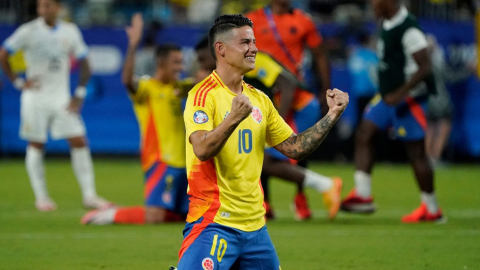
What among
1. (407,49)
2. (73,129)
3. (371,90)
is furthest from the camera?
(371,90)

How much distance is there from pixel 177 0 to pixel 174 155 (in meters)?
10.1

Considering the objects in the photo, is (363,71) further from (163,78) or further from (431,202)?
(163,78)

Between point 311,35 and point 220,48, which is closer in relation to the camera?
point 220,48

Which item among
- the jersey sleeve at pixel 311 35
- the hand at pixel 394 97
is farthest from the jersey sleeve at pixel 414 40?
the jersey sleeve at pixel 311 35

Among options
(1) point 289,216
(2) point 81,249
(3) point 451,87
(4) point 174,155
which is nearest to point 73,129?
(4) point 174,155

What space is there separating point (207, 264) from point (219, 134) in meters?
0.76

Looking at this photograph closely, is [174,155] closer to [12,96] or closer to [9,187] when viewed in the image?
[9,187]

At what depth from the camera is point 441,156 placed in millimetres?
18188

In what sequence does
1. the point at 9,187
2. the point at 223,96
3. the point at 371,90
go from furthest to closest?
the point at 371,90 → the point at 9,187 → the point at 223,96

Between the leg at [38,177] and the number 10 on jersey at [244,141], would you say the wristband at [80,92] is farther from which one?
the number 10 on jersey at [244,141]

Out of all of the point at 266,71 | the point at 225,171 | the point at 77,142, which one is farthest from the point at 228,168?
the point at 77,142

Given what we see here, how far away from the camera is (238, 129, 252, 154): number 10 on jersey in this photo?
5.16 m

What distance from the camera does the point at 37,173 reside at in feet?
36.3

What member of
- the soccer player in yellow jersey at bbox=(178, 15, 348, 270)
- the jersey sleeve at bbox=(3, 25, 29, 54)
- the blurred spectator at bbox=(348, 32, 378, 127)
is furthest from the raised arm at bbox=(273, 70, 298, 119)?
the blurred spectator at bbox=(348, 32, 378, 127)
